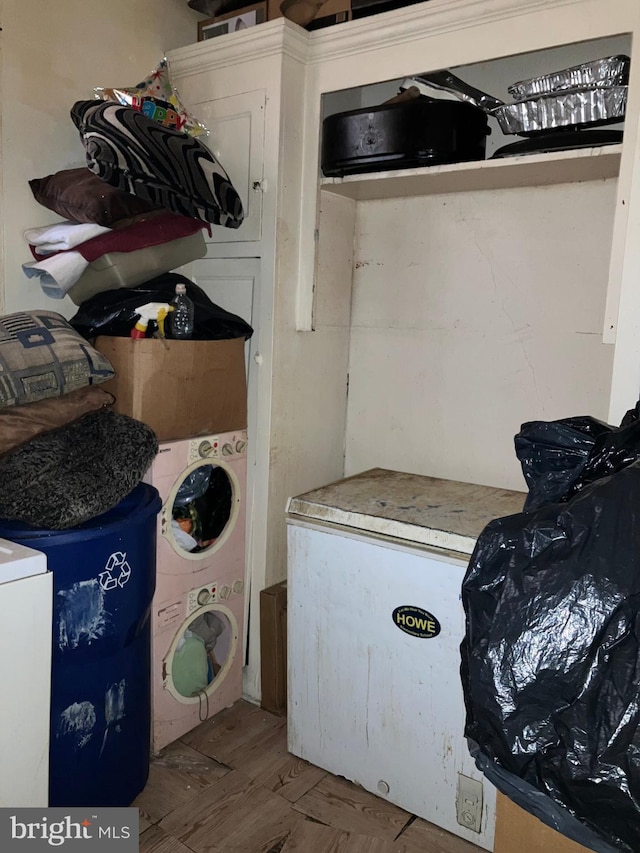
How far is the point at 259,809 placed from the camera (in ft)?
6.03

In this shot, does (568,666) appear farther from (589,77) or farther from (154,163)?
(154,163)

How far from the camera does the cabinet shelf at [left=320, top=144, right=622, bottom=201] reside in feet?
5.67

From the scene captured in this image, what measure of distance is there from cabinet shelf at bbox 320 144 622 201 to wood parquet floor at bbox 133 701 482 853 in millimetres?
1776

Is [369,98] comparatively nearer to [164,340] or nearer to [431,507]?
[164,340]

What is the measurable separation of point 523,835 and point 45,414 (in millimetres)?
1337

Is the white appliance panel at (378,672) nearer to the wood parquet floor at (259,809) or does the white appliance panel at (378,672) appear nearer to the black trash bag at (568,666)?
the wood parquet floor at (259,809)

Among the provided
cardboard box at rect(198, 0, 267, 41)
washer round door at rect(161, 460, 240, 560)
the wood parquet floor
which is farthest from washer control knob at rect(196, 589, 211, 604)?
cardboard box at rect(198, 0, 267, 41)

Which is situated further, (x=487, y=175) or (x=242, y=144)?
(x=242, y=144)

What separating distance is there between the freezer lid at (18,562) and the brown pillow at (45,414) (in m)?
0.28

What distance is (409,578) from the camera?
5.68 feet

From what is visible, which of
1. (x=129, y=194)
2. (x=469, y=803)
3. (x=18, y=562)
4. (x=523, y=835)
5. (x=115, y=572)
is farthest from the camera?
(x=129, y=194)

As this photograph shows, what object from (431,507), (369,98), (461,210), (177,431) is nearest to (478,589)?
(431,507)

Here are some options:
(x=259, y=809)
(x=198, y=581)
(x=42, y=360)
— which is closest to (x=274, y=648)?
(x=198, y=581)

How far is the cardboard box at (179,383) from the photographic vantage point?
1.89m
